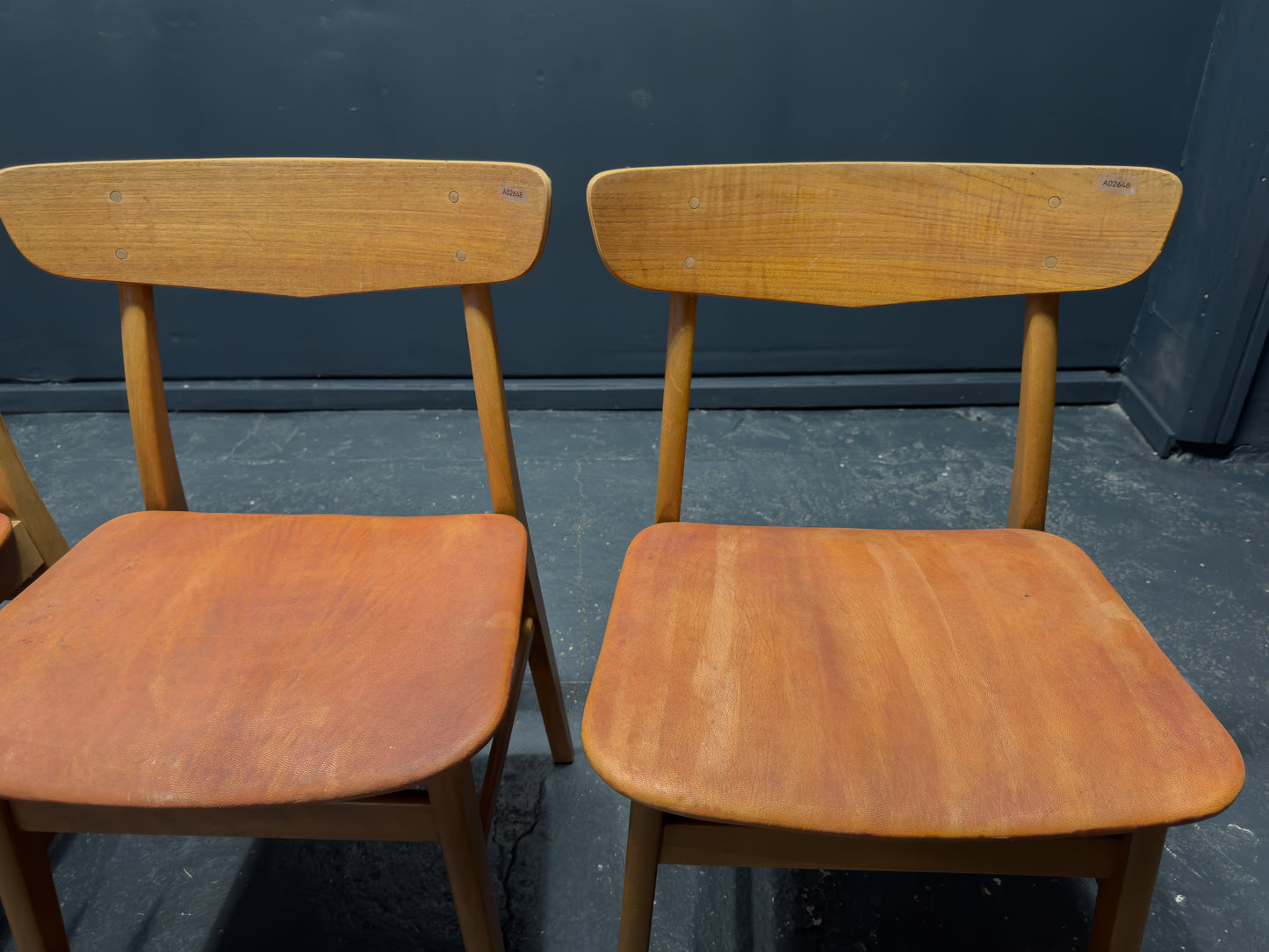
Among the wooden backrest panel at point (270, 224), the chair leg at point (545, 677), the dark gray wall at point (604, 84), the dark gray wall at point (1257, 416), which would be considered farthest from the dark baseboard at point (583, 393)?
the wooden backrest panel at point (270, 224)

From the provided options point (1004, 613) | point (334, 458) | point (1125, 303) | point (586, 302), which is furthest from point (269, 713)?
point (1125, 303)

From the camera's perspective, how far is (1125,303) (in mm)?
1887

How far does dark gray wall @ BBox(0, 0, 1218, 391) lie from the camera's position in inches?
64.8

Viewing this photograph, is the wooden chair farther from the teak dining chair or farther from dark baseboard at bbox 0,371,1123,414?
dark baseboard at bbox 0,371,1123,414

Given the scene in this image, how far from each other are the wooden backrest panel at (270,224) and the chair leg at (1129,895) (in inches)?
28.2

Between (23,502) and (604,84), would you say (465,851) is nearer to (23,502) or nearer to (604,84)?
(23,502)

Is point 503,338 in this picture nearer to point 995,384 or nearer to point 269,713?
point 995,384

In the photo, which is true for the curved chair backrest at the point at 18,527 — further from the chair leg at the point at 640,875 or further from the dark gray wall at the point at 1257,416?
the dark gray wall at the point at 1257,416

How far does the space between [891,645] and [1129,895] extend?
0.82 ft

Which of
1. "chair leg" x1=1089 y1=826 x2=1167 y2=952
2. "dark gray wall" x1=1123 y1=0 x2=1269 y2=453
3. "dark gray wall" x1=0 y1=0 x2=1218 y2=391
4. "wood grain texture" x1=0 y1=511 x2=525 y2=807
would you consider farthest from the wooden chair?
"dark gray wall" x1=1123 y1=0 x2=1269 y2=453

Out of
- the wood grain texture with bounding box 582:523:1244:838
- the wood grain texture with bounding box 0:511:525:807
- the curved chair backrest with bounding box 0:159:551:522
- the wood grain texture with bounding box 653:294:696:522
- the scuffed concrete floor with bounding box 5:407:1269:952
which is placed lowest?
the scuffed concrete floor with bounding box 5:407:1269:952

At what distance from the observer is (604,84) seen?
67.4 inches

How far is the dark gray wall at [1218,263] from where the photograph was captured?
1.51 meters

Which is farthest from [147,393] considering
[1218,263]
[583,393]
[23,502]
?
[1218,263]
